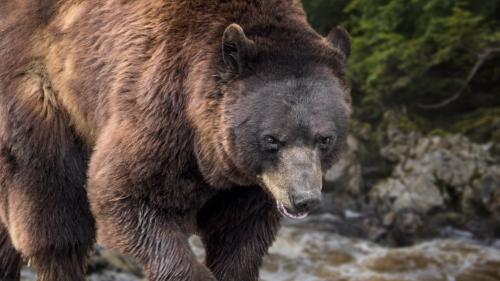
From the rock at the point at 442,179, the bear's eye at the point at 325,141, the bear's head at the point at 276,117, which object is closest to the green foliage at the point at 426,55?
the rock at the point at 442,179

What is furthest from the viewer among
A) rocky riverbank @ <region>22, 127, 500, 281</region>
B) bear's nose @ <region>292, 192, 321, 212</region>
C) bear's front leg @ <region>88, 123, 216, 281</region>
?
rocky riverbank @ <region>22, 127, 500, 281</region>

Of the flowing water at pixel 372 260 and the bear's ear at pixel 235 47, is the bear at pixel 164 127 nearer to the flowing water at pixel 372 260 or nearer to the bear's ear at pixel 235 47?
the bear's ear at pixel 235 47

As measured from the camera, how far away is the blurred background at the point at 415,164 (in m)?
13.0

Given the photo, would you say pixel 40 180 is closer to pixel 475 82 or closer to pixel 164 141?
pixel 164 141

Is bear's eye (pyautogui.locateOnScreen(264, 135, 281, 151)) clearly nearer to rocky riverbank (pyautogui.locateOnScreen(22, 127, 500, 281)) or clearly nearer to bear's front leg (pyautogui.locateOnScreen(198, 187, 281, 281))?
bear's front leg (pyautogui.locateOnScreen(198, 187, 281, 281))

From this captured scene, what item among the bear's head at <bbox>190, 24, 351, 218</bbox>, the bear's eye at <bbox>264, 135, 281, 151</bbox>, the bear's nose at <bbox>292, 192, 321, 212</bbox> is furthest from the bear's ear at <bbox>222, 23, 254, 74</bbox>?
the bear's nose at <bbox>292, 192, 321, 212</bbox>

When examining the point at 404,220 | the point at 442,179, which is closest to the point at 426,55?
the point at 442,179

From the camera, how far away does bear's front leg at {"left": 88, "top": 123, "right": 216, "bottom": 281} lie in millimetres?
5250

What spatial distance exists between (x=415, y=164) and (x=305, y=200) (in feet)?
32.5

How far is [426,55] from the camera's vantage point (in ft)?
45.8

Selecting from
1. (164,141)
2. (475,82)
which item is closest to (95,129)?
(164,141)

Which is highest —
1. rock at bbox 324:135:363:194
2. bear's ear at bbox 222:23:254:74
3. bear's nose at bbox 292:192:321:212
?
bear's ear at bbox 222:23:254:74

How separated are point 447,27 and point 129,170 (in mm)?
9264

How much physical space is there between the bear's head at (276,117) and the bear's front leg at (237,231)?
566 millimetres
